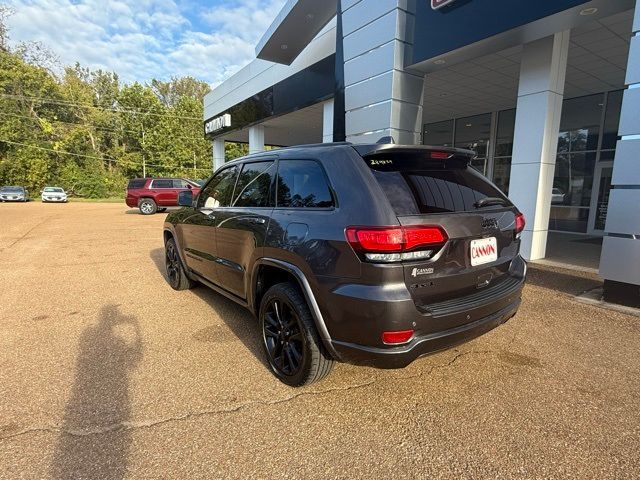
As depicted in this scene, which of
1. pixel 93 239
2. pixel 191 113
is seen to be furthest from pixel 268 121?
pixel 191 113

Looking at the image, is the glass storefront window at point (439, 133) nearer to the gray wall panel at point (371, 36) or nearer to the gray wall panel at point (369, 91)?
the gray wall panel at point (369, 91)

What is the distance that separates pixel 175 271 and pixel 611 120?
13149 millimetres

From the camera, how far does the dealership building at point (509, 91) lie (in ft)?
16.1

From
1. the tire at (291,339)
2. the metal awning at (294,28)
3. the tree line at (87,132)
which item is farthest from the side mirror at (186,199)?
the tree line at (87,132)

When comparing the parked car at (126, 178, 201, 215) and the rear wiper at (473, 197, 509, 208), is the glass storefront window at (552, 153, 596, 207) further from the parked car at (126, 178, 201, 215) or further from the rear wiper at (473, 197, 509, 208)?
the parked car at (126, 178, 201, 215)

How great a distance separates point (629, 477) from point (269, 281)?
8.33ft

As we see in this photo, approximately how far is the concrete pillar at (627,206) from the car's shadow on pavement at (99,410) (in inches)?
216

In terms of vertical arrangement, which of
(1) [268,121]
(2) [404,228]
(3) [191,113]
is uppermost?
(3) [191,113]

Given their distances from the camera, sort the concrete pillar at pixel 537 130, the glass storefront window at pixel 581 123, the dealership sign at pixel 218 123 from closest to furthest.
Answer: the concrete pillar at pixel 537 130, the glass storefront window at pixel 581 123, the dealership sign at pixel 218 123

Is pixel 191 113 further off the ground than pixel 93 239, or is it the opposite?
pixel 191 113

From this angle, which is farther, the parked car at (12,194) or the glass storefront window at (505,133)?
the parked car at (12,194)

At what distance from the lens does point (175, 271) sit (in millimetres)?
5422

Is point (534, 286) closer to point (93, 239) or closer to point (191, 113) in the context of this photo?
point (93, 239)

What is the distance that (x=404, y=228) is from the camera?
2252 millimetres
